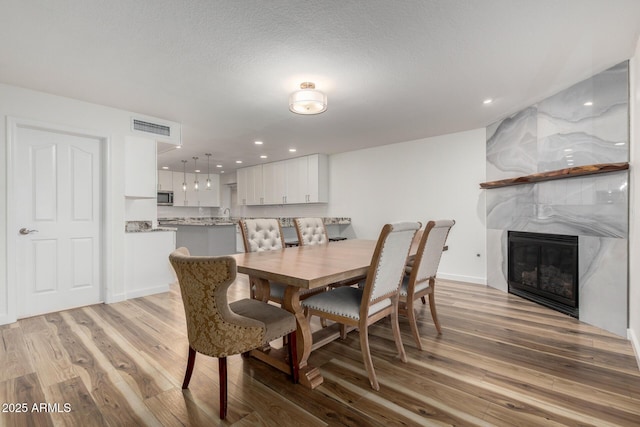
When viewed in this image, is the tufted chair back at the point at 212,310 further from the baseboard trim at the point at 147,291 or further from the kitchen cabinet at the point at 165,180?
the kitchen cabinet at the point at 165,180

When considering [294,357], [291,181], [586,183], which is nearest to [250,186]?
[291,181]

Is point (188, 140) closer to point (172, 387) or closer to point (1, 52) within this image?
point (1, 52)

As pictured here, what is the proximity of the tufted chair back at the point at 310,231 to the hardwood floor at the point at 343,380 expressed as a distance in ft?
3.87

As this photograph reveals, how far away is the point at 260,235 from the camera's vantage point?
2.89m

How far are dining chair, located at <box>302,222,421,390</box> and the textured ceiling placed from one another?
1.34m

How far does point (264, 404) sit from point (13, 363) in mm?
1878

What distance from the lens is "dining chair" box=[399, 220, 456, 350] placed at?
86.6 inches

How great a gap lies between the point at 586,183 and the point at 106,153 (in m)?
5.09

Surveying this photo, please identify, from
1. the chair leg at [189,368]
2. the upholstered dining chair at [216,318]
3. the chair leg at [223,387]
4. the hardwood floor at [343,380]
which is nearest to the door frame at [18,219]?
the hardwood floor at [343,380]

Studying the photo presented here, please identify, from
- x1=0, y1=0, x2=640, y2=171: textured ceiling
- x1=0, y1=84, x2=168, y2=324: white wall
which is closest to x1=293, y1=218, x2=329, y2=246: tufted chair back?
x1=0, y1=0, x2=640, y2=171: textured ceiling

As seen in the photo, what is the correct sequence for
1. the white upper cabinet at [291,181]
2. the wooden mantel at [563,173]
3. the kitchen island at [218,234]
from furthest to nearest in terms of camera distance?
the white upper cabinet at [291,181], the kitchen island at [218,234], the wooden mantel at [563,173]

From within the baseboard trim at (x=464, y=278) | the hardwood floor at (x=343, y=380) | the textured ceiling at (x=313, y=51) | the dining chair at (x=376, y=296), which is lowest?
the hardwood floor at (x=343, y=380)

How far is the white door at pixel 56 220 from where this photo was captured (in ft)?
9.71

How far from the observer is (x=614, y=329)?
8.38 ft
